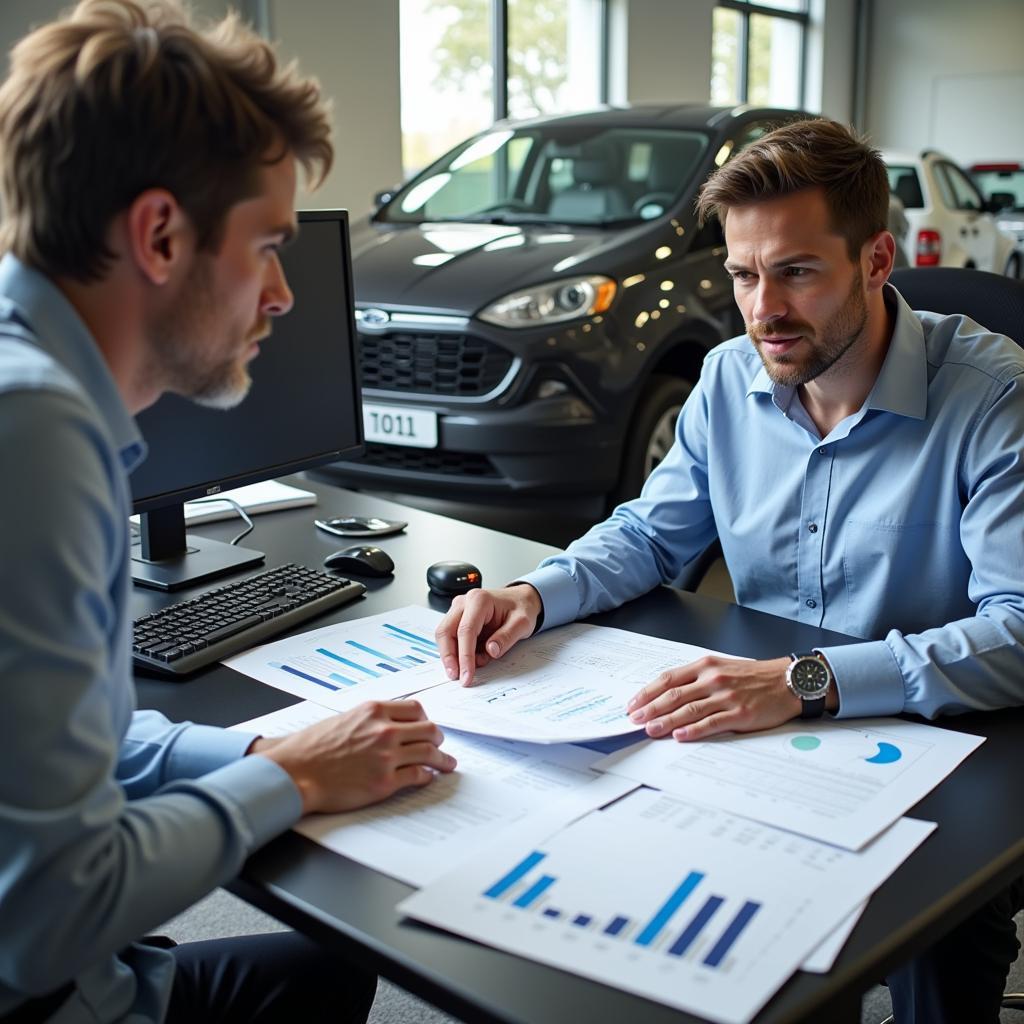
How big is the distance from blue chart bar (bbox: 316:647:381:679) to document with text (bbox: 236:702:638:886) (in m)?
0.20

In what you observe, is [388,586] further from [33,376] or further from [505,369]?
[505,369]

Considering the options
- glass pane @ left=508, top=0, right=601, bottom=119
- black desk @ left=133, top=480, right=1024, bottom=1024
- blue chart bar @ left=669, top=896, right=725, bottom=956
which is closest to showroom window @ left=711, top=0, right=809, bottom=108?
glass pane @ left=508, top=0, right=601, bottom=119

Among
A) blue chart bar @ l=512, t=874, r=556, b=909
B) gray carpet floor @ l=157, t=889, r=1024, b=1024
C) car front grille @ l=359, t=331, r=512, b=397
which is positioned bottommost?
gray carpet floor @ l=157, t=889, r=1024, b=1024

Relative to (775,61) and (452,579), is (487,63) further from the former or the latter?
(452,579)

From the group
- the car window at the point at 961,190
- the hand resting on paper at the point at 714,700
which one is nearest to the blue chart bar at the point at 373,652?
the hand resting on paper at the point at 714,700

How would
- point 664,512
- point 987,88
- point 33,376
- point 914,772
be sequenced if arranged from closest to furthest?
point 33,376 < point 914,772 < point 664,512 < point 987,88

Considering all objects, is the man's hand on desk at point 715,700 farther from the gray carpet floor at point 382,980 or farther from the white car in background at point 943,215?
the white car in background at point 943,215

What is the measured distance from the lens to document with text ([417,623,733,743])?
1.22 meters

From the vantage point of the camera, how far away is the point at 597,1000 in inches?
32.6

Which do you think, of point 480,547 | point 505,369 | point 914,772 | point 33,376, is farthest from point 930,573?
point 505,369

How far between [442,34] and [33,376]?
25.0ft

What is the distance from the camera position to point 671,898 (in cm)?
93

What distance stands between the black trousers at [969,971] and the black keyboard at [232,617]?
838 mm

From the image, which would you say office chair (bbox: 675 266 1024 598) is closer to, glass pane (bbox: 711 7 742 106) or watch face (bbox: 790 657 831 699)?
watch face (bbox: 790 657 831 699)
